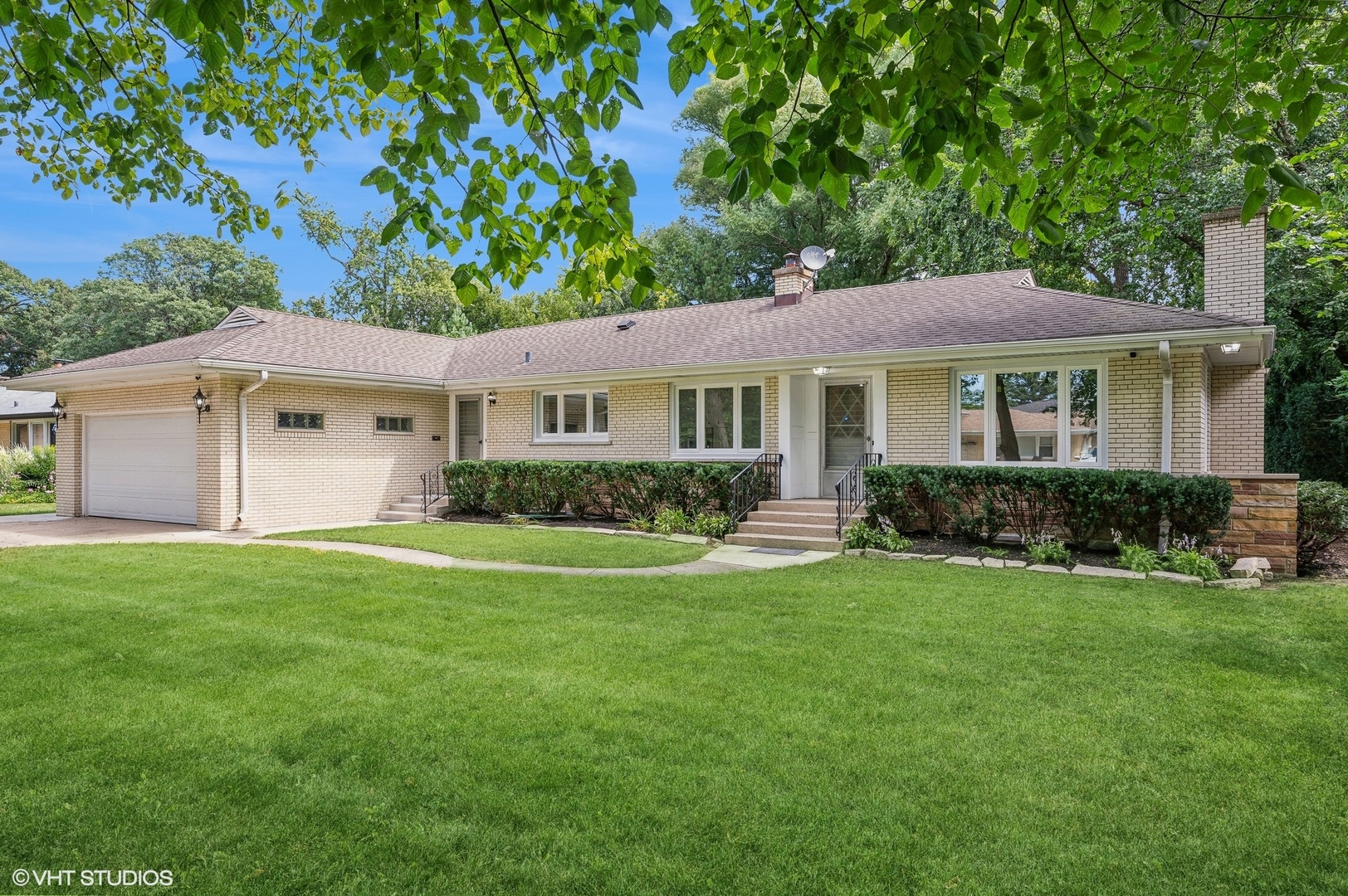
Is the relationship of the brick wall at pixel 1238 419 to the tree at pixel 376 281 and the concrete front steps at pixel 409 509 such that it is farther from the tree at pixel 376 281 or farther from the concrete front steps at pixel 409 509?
the tree at pixel 376 281

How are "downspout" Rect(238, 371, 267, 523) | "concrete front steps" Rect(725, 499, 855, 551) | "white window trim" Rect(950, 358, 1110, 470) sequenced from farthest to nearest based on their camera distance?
"downspout" Rect(238, 371, 267, 523) → "concrete front steps" Rect(725, 499, 855, 551) → "white window trim" Rect(950, 358, 1110, 470)

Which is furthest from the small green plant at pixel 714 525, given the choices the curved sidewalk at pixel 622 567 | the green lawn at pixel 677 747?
the green lawn at pixel 677 747

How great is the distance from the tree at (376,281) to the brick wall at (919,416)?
27.6 metres

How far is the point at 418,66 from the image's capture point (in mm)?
2750

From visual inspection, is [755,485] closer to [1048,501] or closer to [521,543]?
[521,543]

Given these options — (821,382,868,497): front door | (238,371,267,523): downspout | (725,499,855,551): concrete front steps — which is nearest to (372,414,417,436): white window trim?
(238,371,267,523): downspout

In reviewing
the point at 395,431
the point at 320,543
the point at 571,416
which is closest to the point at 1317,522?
the point at 571,416

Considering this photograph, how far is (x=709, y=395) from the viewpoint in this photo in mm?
14039

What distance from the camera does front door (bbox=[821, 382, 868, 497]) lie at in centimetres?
1306

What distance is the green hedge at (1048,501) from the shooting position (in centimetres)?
856

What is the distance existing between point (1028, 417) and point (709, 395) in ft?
19.0

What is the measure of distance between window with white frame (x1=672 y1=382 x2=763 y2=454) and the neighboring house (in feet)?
76.2

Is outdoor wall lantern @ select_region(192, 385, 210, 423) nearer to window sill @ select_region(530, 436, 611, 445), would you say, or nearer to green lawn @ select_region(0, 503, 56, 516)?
window sill @ select_region(530, 436, 611, 445)

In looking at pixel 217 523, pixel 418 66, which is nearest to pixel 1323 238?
pixel 418 66
